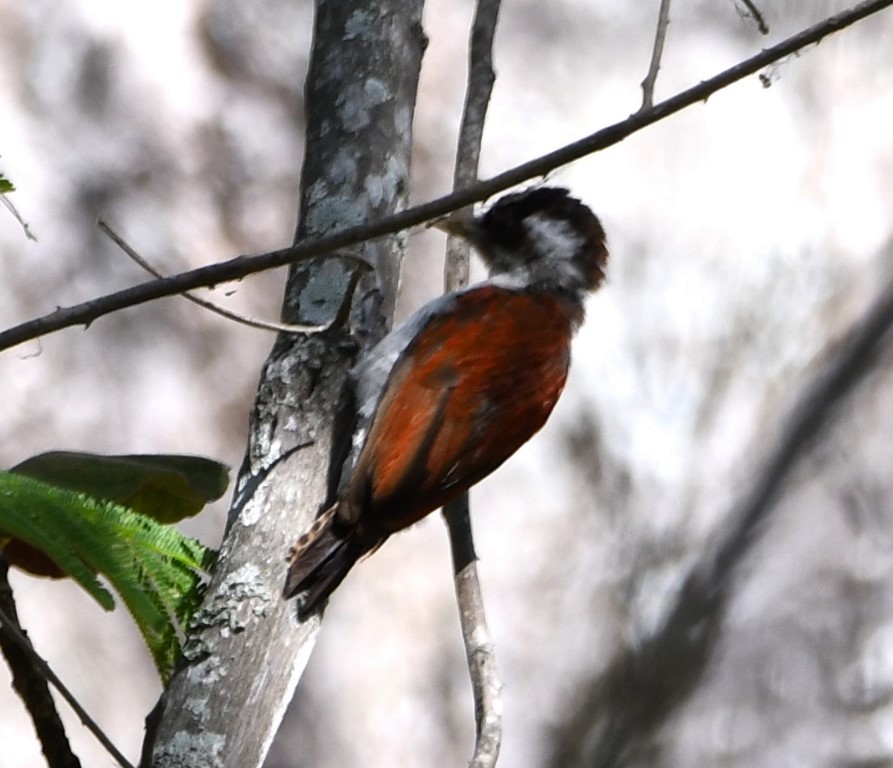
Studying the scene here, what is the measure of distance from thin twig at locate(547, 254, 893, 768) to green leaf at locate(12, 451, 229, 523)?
2.20 m

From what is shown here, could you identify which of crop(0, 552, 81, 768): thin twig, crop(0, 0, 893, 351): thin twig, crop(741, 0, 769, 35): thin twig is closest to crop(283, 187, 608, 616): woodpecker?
crop(0, 552, 81, 768): thin twig

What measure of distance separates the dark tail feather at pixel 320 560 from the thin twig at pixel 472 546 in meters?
0.47

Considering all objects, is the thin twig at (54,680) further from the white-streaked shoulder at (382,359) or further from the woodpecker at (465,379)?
the white-streaked shoulder at (382,359)

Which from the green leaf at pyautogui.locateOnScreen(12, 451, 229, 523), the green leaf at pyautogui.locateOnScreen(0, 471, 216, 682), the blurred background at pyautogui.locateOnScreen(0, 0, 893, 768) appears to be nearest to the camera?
the green leaf at pyautogui.locateOnScreen(0, 471, 216, 682)

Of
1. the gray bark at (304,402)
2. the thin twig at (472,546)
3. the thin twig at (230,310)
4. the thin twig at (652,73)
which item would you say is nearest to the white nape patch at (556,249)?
the thin twig at (472,546)

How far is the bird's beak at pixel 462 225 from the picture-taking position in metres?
3.64

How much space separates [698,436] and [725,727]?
101cm

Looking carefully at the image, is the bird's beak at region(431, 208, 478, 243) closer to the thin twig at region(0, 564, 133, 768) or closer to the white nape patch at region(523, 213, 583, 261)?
the white nape patch at region(523, 213, 583, 261)

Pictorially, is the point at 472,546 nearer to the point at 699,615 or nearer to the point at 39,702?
the point at 39,702

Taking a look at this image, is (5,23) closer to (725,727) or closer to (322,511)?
(322,511)

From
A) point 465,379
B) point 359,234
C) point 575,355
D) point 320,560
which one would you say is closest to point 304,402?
point 320,560

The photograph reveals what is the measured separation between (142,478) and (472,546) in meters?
1.09

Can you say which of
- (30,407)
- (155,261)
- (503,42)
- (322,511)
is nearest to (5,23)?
(155,261)

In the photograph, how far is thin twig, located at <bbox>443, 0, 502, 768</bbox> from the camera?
296 centimetres
